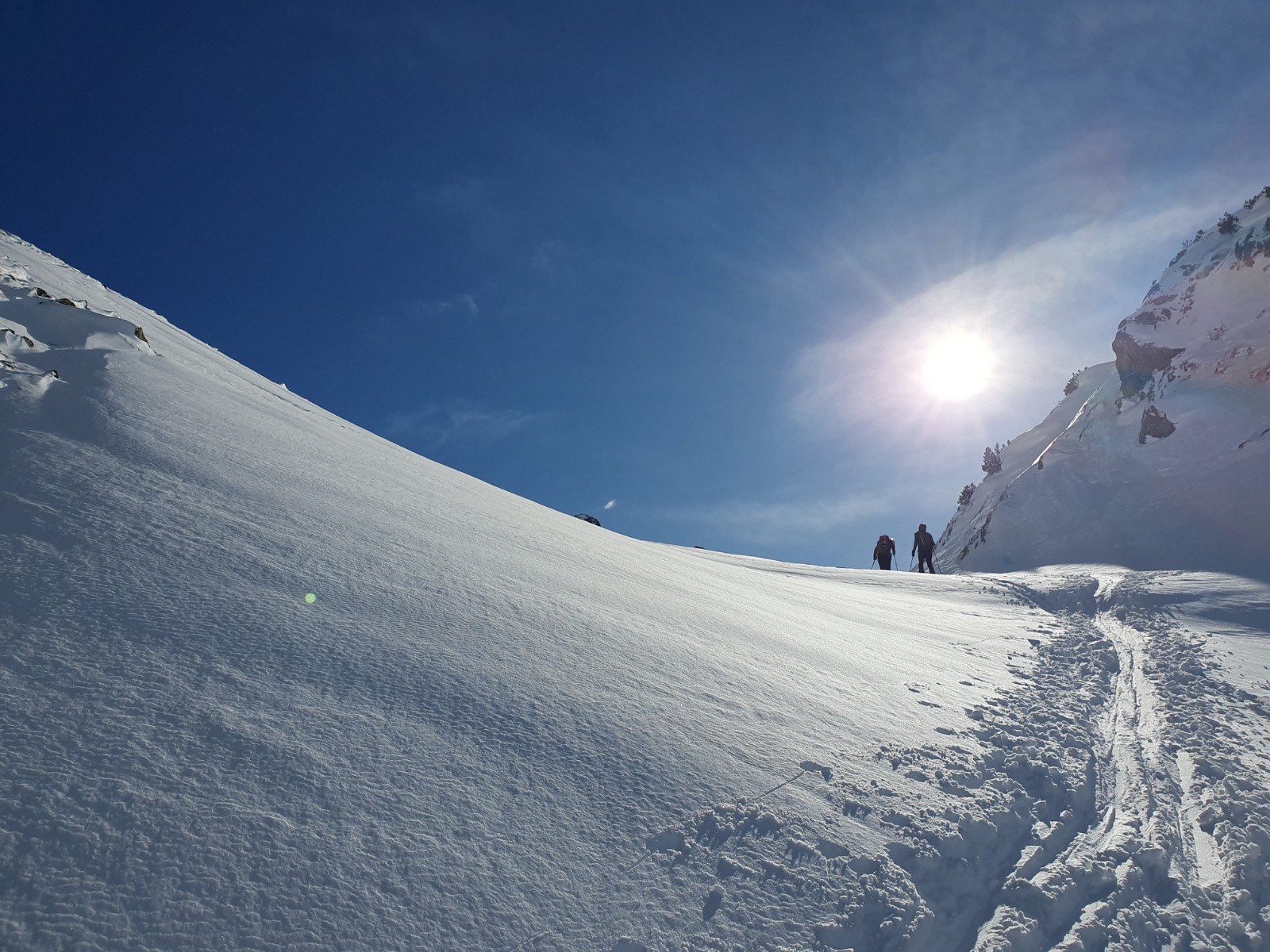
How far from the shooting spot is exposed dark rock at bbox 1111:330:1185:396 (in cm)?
2575

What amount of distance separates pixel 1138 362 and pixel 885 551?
14539mm

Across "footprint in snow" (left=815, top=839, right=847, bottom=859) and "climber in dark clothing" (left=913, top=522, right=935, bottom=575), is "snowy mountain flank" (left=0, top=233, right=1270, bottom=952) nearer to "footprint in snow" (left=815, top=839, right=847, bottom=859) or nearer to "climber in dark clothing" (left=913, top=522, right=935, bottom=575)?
"footprint in snow" (left=815, top=839, right=847, bottom=859)

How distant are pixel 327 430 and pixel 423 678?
7.34 m

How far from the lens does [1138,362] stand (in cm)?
2675

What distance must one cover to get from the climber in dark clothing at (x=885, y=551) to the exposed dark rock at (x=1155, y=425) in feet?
31.7

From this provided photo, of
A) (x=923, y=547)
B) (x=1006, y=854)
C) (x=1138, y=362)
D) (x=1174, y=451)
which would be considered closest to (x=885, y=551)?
(x=923, y=547)

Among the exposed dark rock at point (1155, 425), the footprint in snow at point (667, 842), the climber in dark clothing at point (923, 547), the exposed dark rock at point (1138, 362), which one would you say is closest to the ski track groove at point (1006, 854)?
the footprint in snow at point (667, 842)

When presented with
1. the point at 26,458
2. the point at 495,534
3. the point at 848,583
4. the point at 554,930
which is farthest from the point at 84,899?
the point at 848,583

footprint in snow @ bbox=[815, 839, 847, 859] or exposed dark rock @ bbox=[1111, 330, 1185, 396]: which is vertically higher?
exposed dark rock @ bbox=[1111, 330, 1185, 396]

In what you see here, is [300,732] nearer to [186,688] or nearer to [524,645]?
[186,688]

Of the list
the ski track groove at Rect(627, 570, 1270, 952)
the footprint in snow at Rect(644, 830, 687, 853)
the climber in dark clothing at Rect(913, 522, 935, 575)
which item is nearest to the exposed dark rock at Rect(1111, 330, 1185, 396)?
the climber in dark clothing at Rect(913, 522, 935, 575)

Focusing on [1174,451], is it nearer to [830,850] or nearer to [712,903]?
[830,850]

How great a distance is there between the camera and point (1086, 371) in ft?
125

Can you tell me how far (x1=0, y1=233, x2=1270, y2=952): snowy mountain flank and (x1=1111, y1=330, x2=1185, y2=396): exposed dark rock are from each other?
956 inches
